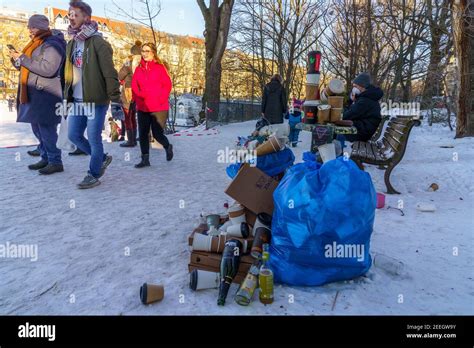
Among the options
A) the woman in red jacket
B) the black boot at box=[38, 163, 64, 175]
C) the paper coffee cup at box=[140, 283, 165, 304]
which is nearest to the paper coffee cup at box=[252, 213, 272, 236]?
the paper coffee cup at box=[140, 283, 165, 304]

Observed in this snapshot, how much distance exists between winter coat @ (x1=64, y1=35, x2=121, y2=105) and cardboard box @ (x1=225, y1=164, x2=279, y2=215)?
241 cm

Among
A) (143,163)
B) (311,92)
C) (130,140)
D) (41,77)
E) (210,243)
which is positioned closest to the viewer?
(210,243)

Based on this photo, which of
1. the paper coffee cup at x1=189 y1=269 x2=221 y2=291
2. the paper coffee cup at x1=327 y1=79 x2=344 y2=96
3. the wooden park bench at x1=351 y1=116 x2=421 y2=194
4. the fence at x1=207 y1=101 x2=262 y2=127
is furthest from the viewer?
the fence at x1=207 y1=101 x2=262 y2=127

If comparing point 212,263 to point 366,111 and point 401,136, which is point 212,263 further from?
point 366,111

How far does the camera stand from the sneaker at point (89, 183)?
14.3ft

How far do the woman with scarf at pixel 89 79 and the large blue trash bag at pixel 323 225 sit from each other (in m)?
3.03

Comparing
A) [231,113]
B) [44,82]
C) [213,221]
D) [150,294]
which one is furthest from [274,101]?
[231,113]

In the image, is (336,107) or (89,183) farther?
(336,107)

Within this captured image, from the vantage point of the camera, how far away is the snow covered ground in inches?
81.0

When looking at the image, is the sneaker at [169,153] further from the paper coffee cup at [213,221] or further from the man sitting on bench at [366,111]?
the paper coffee cup at [213,221]

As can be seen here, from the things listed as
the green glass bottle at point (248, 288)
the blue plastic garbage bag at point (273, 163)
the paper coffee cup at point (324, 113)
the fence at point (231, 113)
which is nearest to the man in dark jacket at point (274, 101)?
the paper coffee cup at point (324, 113)

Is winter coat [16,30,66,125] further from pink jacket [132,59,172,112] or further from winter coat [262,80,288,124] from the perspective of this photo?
winter coat [262,80,288,124]

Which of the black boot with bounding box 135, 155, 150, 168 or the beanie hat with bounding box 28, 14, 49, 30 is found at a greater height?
the beanie hat with bounding box 28, 14, 49, 30

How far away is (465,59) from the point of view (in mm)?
7730
